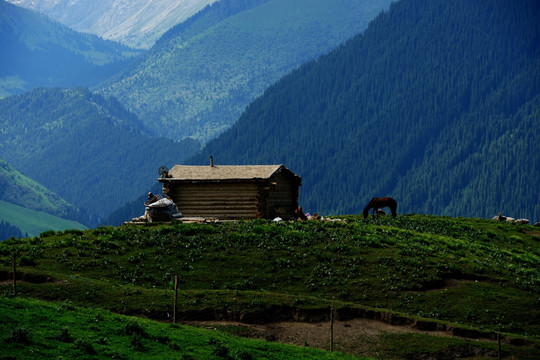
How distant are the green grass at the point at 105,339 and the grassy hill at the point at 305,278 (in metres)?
0.42

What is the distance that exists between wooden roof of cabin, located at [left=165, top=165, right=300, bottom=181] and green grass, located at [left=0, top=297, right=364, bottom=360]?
3025 centimetres

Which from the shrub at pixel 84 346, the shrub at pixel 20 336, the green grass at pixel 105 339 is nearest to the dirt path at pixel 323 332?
the green grass at pixel 105 339

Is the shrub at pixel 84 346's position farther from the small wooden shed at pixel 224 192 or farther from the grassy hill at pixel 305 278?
the small wooden shed at pixel 224 192

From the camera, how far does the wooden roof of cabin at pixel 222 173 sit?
6150cm

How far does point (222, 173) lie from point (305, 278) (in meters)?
21.6

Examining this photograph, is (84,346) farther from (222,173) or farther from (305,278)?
(222,173)

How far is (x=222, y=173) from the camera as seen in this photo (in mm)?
62781

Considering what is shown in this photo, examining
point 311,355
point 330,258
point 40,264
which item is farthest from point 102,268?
point 311,355

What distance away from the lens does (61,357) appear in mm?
23250

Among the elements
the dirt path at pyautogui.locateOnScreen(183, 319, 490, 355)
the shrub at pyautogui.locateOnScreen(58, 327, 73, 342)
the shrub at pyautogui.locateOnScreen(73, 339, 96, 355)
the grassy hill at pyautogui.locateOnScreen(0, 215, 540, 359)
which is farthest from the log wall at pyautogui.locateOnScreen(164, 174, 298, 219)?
the shrub at pyautogui.locateOnScreen(73, 339, 96, 355)

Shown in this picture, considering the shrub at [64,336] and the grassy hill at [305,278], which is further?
the grassy hill at [305,278]

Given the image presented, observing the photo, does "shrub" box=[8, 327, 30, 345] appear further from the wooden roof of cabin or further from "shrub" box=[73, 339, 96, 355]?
the wooden roof of cabin

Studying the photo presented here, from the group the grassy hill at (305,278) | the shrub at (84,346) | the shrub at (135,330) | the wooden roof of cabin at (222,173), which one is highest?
the wooden roof of cabin at (222,173)

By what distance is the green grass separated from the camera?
24.2 m
